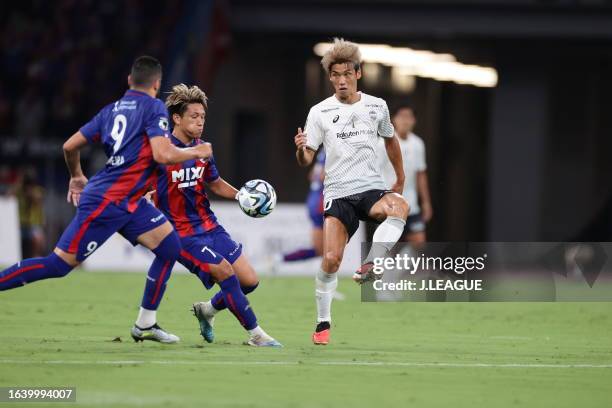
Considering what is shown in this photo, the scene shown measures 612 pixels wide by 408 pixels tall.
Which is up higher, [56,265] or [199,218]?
[199,218]

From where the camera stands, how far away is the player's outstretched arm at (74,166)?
33.0 feet

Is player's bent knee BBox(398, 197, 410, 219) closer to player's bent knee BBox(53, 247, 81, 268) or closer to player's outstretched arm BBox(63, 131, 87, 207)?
player's outstretched arm BBox(63, 131, 87, 207)

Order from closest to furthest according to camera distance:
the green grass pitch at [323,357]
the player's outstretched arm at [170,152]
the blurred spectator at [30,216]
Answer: the green grass pitch at [323,357], the player's outstretched arm at [170,152], the blurred spectator at [30,216]

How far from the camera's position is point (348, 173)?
11180mm

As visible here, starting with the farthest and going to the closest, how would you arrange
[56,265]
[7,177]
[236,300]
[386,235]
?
[7,177]
[386,235]
[236,300]
[56,265]

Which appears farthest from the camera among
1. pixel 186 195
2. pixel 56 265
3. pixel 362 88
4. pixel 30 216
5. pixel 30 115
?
pixel 362 88

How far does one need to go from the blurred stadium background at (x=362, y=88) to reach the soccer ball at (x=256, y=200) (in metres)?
13.9

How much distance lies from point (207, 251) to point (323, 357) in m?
1.34

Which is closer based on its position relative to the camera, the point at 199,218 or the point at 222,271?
the point at 222,271

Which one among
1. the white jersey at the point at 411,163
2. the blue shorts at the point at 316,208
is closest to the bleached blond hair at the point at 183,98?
the white jersey at the point at 411,163

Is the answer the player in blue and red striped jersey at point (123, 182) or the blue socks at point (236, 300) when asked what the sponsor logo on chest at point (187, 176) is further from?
the blue socks at point (236, 300)

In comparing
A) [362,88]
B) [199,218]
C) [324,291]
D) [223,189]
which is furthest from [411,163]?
[362,88]

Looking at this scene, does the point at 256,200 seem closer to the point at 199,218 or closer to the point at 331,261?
the point at 199,218

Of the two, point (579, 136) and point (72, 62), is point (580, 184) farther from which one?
point (72, 62)
